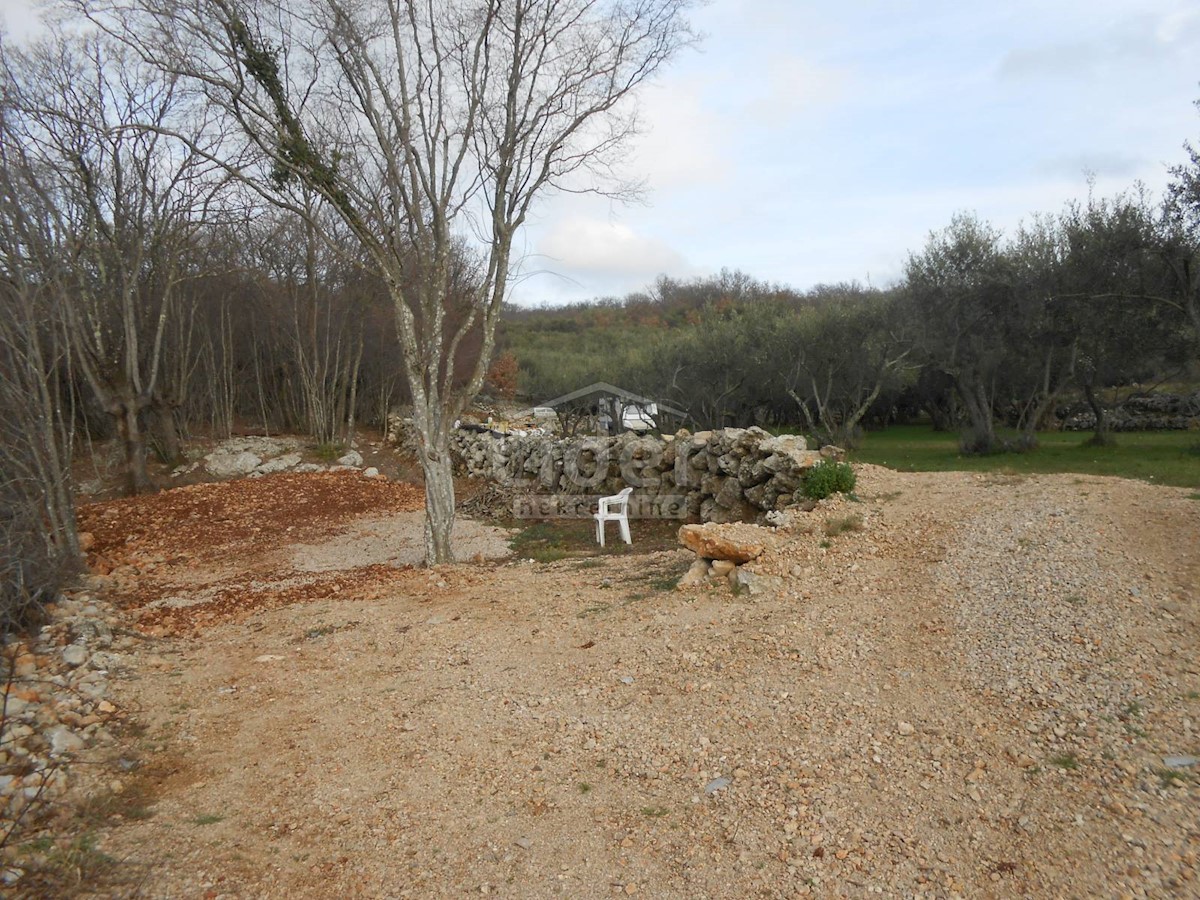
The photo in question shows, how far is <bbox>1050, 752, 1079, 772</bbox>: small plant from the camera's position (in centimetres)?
341

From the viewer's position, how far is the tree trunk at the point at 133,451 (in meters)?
15.8

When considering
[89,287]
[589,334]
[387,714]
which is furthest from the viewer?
[589,334]

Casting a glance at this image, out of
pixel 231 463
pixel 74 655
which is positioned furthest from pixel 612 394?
pixel 74 655

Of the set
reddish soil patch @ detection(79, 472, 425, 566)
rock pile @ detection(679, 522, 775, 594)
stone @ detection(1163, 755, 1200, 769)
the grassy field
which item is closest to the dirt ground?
stone @ detection(1163, 755, 1200, 769)

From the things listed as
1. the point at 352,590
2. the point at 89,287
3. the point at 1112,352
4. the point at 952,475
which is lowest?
the point at 352,590

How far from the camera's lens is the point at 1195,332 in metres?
13.8

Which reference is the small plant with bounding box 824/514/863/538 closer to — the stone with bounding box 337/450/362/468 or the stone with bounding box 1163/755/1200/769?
the stone with bounding box 1163/755/1200/769

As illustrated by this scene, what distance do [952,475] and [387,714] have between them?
7.96 meters


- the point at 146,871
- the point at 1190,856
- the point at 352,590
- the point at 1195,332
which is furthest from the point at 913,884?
the point at 1195,332

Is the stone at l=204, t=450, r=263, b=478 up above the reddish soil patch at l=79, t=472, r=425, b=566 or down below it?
above

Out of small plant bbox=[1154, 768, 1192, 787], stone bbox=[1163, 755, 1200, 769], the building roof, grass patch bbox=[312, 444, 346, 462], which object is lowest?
small plant bbox=[1154, 768, 1192, 787]

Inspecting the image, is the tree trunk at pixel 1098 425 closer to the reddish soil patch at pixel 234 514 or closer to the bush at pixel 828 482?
the bush at pixel 828 482

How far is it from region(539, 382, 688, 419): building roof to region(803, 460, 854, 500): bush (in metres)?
14.6

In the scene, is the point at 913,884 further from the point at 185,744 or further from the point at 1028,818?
the point at 185,744
